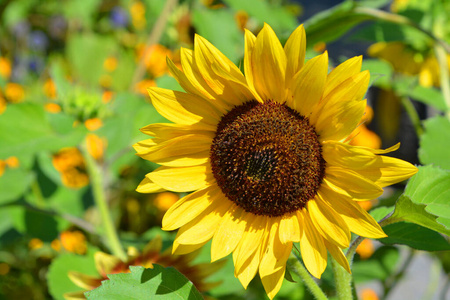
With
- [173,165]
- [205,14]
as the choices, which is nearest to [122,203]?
[205,14]

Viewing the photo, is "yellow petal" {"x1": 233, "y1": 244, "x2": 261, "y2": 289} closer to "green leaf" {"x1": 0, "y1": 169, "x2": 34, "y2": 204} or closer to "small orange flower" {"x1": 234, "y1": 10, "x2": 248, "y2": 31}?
"green leaf" {"x1": 0, "y1": 169, "x2": 34, "y2": 204}

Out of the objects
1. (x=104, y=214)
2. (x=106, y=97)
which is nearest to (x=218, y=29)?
(x=106, y=97)

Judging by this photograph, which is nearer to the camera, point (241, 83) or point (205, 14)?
point (241, 83)

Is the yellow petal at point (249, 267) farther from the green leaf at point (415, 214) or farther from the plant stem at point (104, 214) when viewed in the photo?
the plant stem at point (104, 214)

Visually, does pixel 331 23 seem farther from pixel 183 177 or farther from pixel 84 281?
pixel 84 281

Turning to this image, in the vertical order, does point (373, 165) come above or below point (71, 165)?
above

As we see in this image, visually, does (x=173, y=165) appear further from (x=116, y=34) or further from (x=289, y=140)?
(x=116, y=34)
